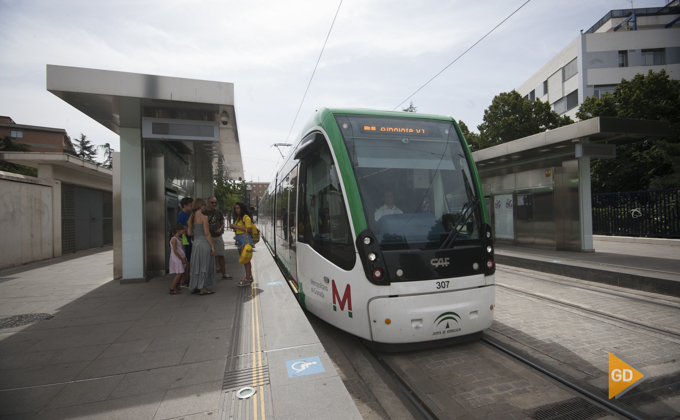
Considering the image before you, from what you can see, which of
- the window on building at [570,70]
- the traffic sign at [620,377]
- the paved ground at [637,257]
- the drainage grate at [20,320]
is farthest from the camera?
the window on building at [570,70]

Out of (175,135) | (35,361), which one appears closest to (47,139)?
(175,135)

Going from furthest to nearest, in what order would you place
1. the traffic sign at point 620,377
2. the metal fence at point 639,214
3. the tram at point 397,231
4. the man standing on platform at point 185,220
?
the metal fence at point 639,214
the man standing on platform at point 185,220
the tram at point 397,231
the traffic sign at point 620,377

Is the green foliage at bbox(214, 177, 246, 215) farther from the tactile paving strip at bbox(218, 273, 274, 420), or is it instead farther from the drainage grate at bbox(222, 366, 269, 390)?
the drainage grate at bbox(222, 366, 269, 390)

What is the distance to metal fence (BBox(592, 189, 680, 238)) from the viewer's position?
43.2 ft

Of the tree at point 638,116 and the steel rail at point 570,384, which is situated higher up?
the tree at point 638,116

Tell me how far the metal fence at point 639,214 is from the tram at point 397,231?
13.1 m

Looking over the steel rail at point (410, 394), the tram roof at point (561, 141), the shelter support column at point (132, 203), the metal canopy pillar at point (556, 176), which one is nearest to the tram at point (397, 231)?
the steel rail at point (410, 394)

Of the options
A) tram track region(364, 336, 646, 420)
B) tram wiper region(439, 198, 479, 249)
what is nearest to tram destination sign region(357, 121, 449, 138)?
tram wiper region(439, 198, 479, 249)

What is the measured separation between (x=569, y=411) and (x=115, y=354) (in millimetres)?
4360

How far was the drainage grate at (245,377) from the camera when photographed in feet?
10.1

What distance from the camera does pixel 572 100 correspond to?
36.8m

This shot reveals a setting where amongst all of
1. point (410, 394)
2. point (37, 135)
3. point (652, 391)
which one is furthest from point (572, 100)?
point (37, 135)

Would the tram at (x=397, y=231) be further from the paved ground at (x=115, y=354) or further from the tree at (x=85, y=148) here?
the tree at (x=85, y=148)

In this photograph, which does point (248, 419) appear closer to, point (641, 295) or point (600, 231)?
point (641, 295)
